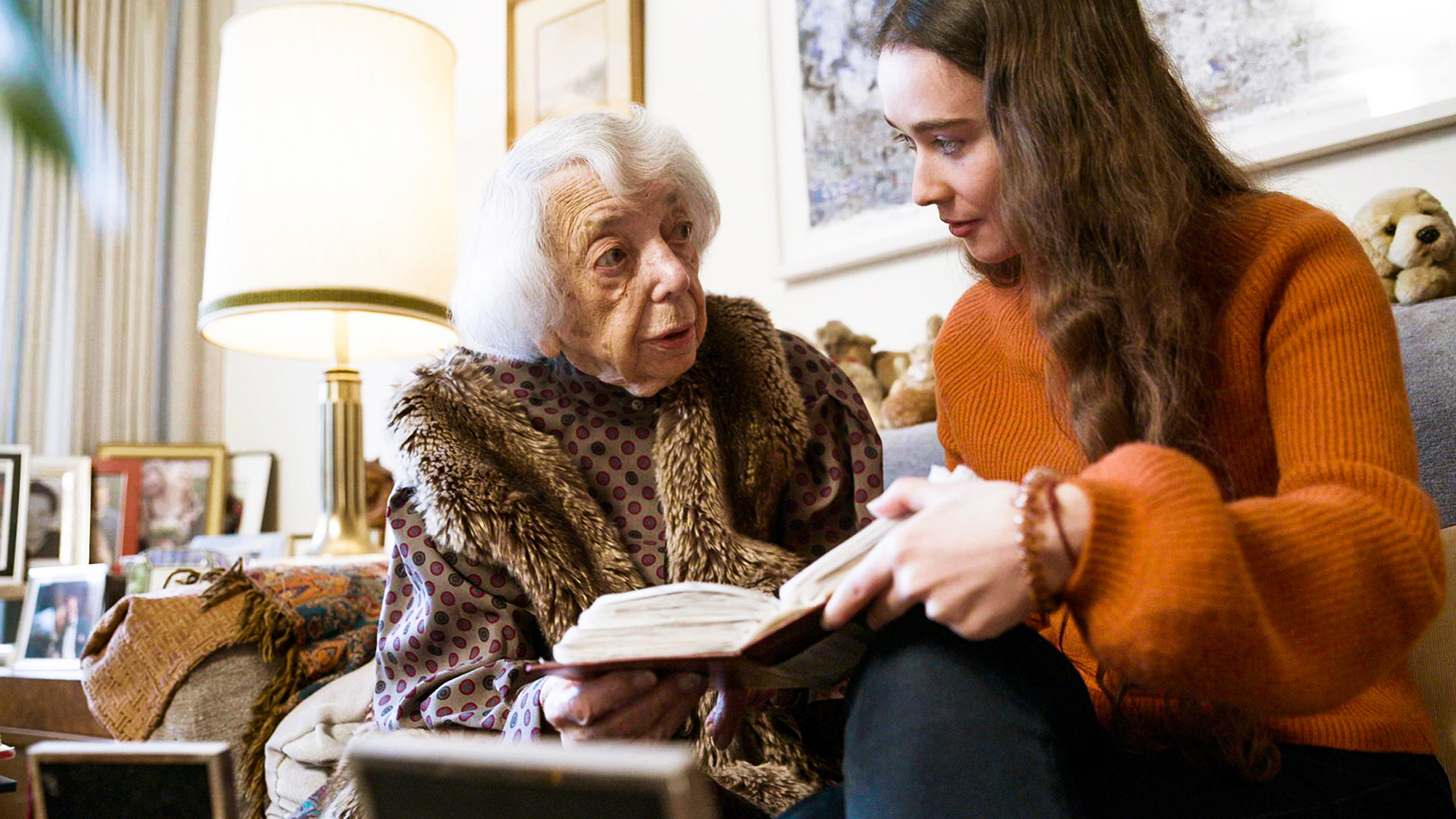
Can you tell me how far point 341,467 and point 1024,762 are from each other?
1.93 m

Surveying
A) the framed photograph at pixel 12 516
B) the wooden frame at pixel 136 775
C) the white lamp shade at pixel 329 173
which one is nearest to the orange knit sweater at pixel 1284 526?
the wooden frame at pixel 136 775

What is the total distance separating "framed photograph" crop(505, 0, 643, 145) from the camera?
101 inches

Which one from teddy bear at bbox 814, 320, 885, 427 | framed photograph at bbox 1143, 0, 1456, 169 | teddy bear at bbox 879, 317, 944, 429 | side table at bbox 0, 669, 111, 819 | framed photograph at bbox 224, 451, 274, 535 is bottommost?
side table at bbox 0, 669, 111, 819

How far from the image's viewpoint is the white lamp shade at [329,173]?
2160 mm

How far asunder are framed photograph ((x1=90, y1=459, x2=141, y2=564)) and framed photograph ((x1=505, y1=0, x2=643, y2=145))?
1475 millimetres

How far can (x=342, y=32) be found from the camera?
2.24 m

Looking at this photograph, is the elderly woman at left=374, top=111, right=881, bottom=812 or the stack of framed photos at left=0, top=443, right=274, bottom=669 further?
the stack of framed photos at left=0, top=443, right=274, bottom=669

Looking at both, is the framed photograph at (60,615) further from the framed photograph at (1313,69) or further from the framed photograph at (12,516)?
the framed photograph at (1313,69)

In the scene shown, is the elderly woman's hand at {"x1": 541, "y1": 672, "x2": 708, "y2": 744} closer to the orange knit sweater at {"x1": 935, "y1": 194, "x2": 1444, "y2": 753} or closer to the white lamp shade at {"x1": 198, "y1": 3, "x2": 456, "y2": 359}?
the orange knit sweater at {"x1": 935, "y1": 194, "x2": 1444, "y2": 753}

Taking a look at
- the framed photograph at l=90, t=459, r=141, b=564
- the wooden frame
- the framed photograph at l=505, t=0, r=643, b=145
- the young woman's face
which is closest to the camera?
the wooden frame

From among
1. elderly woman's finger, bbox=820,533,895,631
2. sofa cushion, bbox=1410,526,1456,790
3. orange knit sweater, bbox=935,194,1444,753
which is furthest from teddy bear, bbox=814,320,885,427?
elderly woman's finger, bbox=820,533,895,631

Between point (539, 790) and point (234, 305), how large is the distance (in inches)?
79.7

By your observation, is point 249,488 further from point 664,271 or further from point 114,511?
point 664,271

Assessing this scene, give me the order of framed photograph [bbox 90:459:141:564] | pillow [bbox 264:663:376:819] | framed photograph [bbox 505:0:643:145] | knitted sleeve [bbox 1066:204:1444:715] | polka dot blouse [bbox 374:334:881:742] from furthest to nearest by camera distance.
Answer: framed photograph [bbox 90:459:141:564] < framed photograph [bbox 505:0:643:145] < pillow [bbox 264:663:376:819] < polka dot blouse [bbox 374:334:881:742] < knitted sleeve [bbox 1066:204:1444:715]
